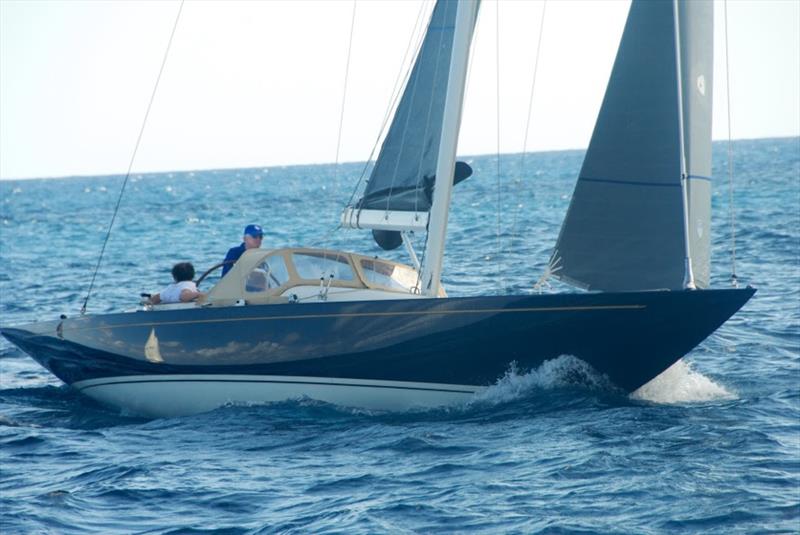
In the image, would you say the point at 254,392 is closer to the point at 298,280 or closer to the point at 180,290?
the point at 298,280

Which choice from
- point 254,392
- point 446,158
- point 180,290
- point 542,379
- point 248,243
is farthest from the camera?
point 248,243

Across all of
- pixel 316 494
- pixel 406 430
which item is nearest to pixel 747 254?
pixel 406 430

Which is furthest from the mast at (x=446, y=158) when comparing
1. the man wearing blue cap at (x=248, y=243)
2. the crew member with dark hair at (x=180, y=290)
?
the crew member with dark hair at (x=180, y=290)

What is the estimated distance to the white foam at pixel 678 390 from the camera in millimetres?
11164

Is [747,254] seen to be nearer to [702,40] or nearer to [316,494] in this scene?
[702,40]

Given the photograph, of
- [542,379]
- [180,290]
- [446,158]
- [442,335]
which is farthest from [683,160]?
[180,290]

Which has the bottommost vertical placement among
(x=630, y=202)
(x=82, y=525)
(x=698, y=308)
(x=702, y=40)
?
(x=82, y=525)

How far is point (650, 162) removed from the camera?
35.2 feet

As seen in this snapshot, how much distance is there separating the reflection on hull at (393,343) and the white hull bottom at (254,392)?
1 centimetres

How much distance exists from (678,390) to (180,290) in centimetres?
532

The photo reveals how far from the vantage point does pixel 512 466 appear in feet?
29.6

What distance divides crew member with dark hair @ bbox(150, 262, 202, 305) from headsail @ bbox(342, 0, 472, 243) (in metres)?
1.81

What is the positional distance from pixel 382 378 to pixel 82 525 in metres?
3.68

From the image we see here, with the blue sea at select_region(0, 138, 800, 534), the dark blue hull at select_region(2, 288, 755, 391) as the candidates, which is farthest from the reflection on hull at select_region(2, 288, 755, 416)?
the blue sea at select_region(0, 138, 800, 534)
